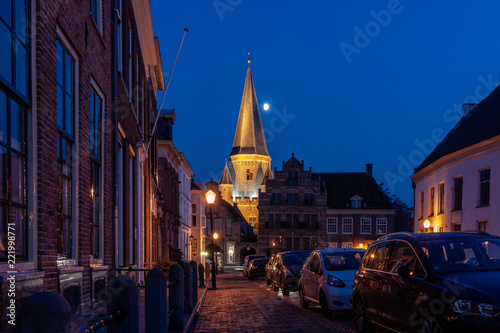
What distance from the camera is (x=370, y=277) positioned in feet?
33.2

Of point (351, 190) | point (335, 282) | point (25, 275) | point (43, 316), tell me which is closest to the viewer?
point (43, 316)

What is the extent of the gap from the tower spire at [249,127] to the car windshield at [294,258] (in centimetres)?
11047

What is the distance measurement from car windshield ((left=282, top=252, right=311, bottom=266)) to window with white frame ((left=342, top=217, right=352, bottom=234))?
5169 centimetres

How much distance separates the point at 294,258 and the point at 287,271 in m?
1.85

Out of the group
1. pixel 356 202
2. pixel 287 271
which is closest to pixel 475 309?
pixel 287 271

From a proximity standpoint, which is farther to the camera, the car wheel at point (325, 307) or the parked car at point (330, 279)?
the car wheel at point (325, 307)

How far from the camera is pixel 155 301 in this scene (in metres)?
7.67

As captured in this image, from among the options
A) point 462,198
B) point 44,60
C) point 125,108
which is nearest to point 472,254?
point 44,60

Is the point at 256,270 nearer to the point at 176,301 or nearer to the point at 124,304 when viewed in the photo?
the point at 176,301

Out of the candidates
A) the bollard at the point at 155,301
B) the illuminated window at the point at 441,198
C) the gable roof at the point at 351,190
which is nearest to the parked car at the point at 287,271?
the bollard at the point at 155,301

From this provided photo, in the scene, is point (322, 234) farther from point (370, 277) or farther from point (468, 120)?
point (370, 277)

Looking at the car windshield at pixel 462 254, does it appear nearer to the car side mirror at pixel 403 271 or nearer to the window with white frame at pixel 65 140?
the car side mirror at pixel 403 271

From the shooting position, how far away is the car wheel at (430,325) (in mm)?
7332

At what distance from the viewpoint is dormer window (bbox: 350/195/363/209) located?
74375 millimetres
